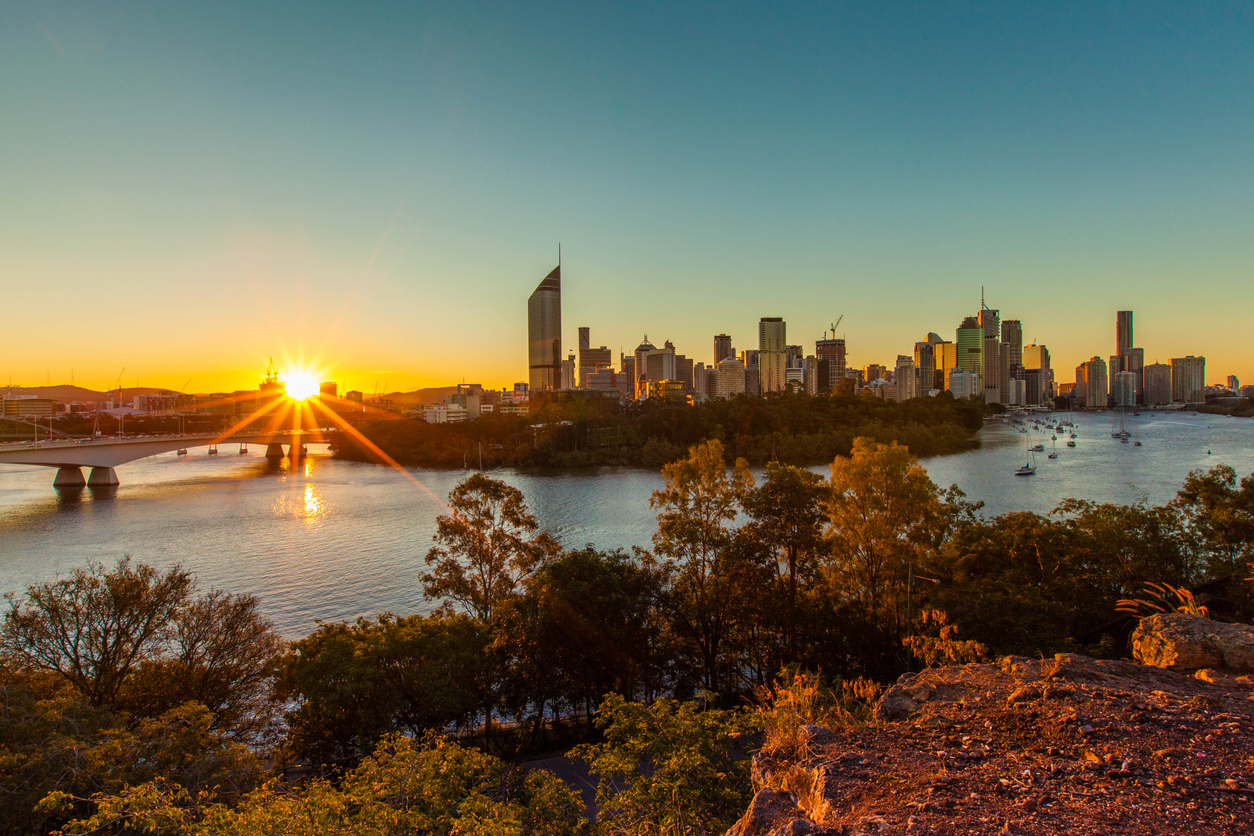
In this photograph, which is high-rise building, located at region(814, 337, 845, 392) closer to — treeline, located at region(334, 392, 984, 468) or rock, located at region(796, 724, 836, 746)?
treeline, located at region(334, 392, 984, 468)

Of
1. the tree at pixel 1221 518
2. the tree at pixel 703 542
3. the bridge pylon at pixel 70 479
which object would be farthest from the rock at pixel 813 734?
the bridge pylon at pixel 70 479


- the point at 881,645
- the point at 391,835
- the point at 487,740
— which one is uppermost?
the point at 391,835

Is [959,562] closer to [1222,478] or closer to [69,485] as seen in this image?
[1222,478]

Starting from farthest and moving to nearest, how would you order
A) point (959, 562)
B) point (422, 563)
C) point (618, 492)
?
1. point (618, 492)
2. point (422, 563)
3. point (959, 562)

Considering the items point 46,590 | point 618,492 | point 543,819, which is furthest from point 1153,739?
point 618,492

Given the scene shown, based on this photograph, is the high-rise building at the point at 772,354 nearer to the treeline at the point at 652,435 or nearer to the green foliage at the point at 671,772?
the treeline at the point at 652,435

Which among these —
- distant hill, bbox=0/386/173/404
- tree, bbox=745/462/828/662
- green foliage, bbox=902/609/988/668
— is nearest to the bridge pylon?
tree, bbox=745/462/828/662
